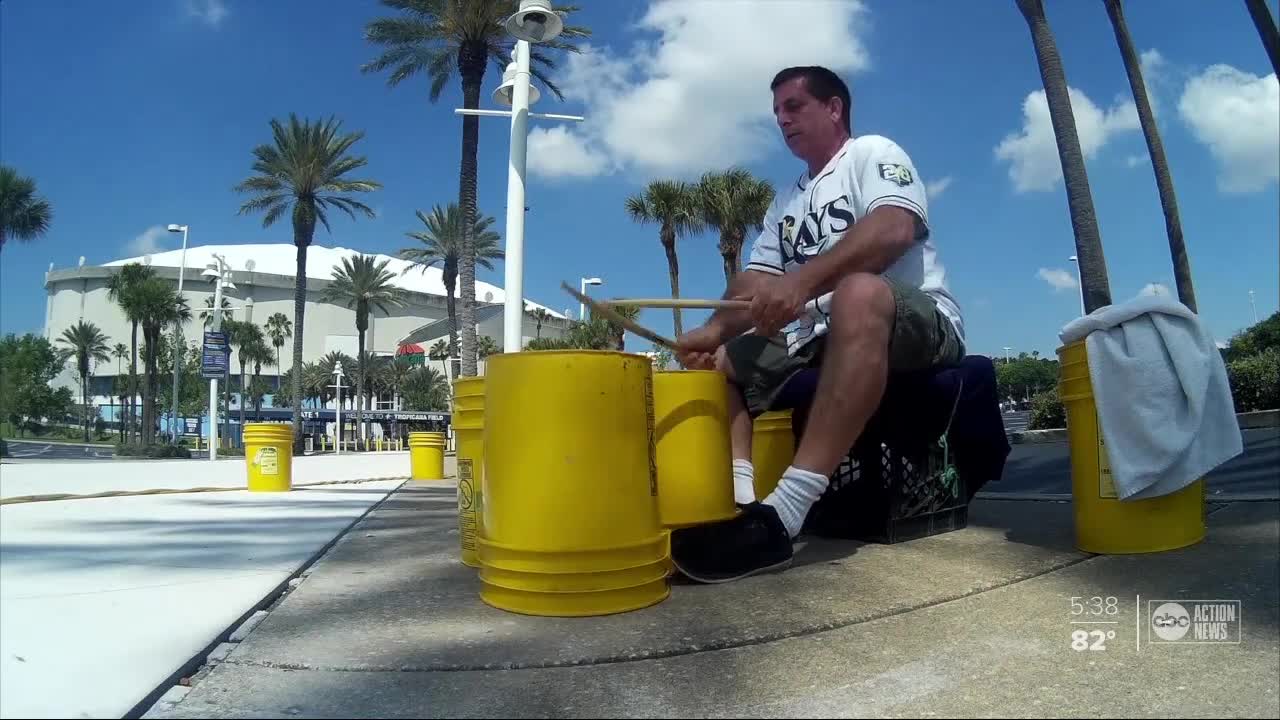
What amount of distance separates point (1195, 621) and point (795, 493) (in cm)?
91

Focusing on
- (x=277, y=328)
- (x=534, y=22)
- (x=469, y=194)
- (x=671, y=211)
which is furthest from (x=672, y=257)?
(x=277, y=328)

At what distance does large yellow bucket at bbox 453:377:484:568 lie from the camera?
2.55 m

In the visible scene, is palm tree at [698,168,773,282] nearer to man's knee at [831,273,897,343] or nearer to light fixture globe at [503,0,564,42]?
light fixture globe at [503,0,564,42]

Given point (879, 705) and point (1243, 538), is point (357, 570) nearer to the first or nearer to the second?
point (879, 705)

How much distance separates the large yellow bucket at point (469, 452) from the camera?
2.55 m

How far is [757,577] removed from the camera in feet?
6.91

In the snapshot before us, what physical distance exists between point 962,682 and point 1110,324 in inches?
57.2

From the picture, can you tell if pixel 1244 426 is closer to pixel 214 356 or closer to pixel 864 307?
pixel 864 307

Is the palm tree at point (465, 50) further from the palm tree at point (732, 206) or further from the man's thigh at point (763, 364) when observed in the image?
the man's thigh at point (763, 364)

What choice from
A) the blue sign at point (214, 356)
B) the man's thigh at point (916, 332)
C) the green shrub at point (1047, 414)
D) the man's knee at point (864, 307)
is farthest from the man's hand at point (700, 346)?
the blue sign at point (214, 356)

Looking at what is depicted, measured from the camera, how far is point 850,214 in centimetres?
250

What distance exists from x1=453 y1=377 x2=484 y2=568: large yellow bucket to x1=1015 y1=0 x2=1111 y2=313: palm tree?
7855 millimetres

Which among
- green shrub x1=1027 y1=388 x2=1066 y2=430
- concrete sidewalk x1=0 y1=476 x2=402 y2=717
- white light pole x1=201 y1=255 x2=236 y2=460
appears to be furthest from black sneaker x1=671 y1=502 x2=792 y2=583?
white light pole x1=201 y1=255 x2=236 y2=460

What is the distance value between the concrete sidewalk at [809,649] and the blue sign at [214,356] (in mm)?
19267
